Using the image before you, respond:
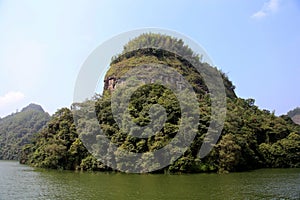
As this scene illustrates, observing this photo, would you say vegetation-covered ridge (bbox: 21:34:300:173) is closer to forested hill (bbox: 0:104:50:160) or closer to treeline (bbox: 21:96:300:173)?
treeline (bbox: 21:96:300:173)

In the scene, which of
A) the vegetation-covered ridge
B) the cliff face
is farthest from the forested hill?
the cliff face

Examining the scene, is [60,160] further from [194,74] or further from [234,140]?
[194,74]

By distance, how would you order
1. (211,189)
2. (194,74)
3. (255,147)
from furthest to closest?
1. (194,74)
2. (255,147)
3. (211,189)

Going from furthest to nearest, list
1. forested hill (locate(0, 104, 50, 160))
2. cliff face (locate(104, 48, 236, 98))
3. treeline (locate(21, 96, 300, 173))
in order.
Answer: forested hill (locate(0, 104, 50, 160)) < cliff face (locate(104, 48, 236, 98)) < treeline (locate(21, 96, 300, 173))

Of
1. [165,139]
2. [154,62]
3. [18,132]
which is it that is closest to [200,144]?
[165,139]

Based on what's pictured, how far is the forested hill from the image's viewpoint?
204 ft

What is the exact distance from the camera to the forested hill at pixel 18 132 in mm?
62169

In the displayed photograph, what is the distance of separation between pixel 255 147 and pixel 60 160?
17531 mm

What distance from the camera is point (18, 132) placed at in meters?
75.3

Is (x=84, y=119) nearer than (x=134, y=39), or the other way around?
(x=84, y=119)

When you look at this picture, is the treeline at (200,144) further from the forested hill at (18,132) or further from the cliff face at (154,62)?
the forested hill at (18,132)

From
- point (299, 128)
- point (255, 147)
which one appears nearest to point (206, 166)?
point (255, 147)

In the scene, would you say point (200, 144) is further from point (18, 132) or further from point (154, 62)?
point (18, 132)

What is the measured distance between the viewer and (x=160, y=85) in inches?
1118
